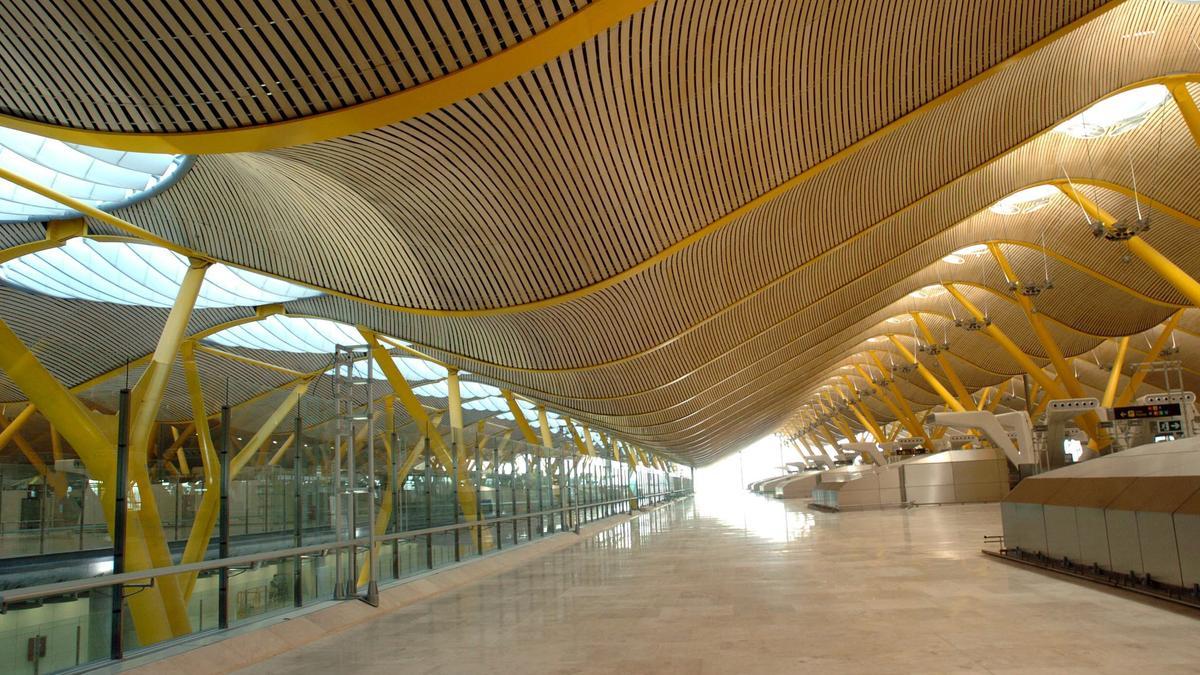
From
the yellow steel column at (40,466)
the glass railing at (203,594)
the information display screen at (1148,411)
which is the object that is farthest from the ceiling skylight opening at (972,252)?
the yellow steel column at (40,466)

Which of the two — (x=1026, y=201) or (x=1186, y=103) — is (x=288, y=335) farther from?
(x=1186, y=103)

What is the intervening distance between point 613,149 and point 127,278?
18.2 metres

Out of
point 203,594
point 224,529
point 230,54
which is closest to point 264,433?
point 224,529

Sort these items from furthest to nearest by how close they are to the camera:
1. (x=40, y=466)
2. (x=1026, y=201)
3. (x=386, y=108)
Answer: (x=1026, y=201) < (x=386, y=108) < (x=40, y=466)

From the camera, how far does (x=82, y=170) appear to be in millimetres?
17922

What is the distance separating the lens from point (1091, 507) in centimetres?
931

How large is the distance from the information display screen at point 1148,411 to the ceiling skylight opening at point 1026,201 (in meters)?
13.6

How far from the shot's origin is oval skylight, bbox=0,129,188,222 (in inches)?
674

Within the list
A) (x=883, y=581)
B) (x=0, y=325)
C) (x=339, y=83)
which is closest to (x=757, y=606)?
(x=883, y=581)

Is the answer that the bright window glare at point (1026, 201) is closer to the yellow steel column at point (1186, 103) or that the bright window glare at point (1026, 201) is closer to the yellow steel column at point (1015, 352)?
the yellow steel column at point (1015, 352)

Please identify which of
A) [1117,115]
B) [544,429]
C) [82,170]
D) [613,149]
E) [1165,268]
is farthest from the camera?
[544,429]

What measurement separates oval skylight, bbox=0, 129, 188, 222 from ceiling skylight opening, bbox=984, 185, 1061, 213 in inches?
994

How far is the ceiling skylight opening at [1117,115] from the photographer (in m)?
22.9

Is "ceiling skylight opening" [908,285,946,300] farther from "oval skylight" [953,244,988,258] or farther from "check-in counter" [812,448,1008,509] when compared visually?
"check-in counter" [812,448,1008,509]
